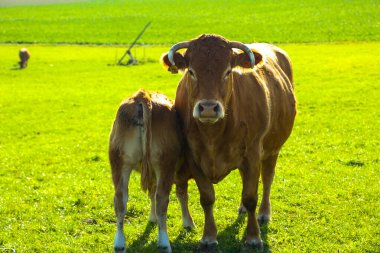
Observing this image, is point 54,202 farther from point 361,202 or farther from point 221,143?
point 361,202

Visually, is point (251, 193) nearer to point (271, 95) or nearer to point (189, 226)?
point (189, 226)

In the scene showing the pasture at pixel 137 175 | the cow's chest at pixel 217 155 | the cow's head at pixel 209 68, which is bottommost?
the pasture at pixel 137 175

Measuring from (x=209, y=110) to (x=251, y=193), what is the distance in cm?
162

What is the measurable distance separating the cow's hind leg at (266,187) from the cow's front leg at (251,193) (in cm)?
102

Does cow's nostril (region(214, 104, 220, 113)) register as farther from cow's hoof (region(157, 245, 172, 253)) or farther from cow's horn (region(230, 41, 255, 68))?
cow's hoof (region(157, 245, 172, 253))

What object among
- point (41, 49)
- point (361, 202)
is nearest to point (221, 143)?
point (361, 202)

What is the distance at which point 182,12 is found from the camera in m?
78.8

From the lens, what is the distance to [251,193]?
6645mm

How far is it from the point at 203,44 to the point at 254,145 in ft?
4.89

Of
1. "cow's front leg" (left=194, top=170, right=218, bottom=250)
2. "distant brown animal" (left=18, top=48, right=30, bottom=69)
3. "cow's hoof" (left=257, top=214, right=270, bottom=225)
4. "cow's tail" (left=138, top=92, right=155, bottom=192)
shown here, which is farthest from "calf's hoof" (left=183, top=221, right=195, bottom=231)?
"distant brown animal" (left=18, top=48, right=30, bottom=69)

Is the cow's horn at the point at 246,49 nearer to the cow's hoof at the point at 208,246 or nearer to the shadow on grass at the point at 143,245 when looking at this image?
the cow's hoof at the point at 208,246

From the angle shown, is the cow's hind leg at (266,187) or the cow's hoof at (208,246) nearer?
the cow's hoof at (208,246)

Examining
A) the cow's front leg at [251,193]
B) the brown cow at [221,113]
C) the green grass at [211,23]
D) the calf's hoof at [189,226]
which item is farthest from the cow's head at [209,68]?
the green grass at [211,23]

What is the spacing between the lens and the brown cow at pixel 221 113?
5.97 meters
